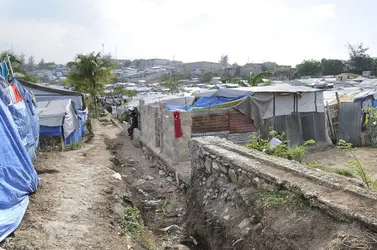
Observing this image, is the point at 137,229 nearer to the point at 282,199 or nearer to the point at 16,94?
the point at 282,199

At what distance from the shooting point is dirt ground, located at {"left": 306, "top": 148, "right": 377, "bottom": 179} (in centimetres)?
934

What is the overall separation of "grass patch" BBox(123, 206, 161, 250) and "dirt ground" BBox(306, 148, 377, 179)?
650 centimetres

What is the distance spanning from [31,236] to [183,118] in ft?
14.6

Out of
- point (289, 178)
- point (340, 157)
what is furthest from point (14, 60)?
point (289, 178)

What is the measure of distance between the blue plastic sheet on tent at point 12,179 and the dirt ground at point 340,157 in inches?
317

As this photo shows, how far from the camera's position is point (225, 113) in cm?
991

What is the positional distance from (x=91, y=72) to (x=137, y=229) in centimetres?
1909

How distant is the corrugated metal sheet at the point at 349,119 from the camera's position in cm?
1198

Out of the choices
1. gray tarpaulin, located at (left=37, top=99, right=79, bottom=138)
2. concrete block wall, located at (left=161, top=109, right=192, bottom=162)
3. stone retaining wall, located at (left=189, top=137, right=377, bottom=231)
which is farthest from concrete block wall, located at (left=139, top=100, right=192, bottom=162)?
gray tarpaulin, located at (left=37, top=99, right=79, bottom=138)

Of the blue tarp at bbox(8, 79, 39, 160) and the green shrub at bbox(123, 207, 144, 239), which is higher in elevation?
the blue tarp at bbox(8, 79, 39, 160)

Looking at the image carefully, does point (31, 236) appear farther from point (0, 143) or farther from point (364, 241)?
point (364, 241)

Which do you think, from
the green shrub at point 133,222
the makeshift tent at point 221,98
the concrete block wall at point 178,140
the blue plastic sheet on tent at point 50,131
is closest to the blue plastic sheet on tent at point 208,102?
the makeshift tent at point 221,98

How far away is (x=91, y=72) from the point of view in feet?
72.2

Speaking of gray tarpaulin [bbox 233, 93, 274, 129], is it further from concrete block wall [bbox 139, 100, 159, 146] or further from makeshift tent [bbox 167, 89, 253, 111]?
concrete block wall [bbox 139, 100, 159, 146]
